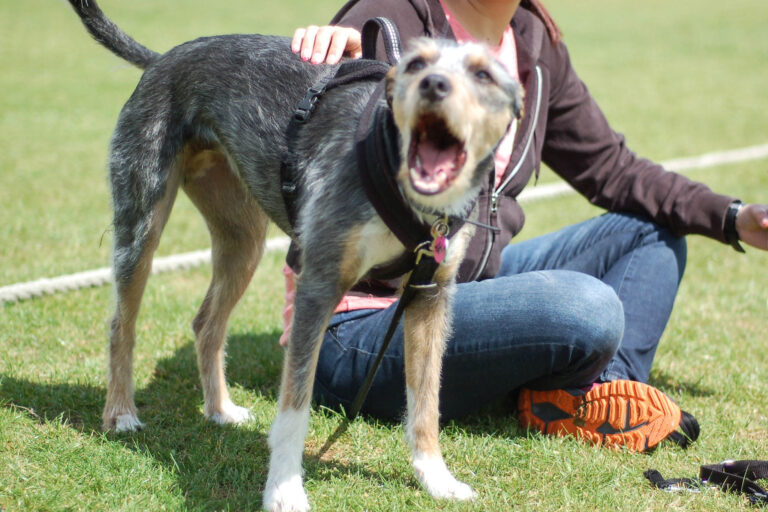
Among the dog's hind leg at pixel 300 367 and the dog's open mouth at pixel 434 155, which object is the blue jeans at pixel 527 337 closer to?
the dog's hind leg at pixel 300 367

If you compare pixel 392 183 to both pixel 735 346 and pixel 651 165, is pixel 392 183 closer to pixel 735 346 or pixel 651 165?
pixel 651 165

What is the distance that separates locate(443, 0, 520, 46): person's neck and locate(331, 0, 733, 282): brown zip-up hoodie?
0.14 meters

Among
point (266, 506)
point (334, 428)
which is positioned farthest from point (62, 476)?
point (334, 428)

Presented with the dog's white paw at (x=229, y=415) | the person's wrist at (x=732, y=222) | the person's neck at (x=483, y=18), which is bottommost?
the dog's white paw at (x=229, y=415)

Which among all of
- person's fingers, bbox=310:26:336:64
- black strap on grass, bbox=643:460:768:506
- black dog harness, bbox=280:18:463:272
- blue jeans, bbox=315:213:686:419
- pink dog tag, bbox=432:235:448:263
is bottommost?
black strap on grass, bbox=643:460:768:506

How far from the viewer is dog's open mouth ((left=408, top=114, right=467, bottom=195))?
104 inches

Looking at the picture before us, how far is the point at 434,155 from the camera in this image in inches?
107

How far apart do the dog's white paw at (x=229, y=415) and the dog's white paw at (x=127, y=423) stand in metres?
0.34

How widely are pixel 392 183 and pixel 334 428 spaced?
1452mm

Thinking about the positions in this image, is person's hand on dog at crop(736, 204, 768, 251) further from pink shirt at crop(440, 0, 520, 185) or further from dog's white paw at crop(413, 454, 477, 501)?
dog's white paw at crop(413, 454, 477, 501)

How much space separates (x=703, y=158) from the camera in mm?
9891

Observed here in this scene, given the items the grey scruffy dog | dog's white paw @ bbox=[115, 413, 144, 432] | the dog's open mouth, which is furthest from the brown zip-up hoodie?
dog's white paw @ bbox=[115, 413, 144, 432]

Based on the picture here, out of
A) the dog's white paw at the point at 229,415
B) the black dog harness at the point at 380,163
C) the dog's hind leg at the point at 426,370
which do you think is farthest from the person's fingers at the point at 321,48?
the dog's white paw at the point at 229,415

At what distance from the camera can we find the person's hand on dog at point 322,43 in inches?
135
